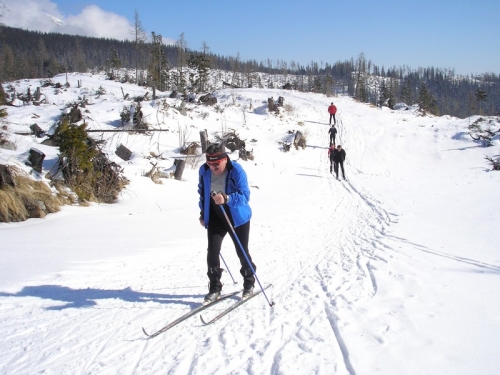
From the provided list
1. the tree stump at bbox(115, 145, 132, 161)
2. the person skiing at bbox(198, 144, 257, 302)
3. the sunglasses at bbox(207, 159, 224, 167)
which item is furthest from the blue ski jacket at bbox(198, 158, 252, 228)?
the tree stump at bbox(115, 145, 132, 161)

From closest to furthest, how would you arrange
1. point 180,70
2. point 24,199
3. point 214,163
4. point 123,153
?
point 214,163 → point 24,199 → point 123,153 → point 180,70

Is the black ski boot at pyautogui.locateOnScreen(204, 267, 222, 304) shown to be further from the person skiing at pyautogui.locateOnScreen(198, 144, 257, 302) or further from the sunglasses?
the sunglasses

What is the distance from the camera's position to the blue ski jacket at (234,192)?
14.2ft

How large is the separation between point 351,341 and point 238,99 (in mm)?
33756

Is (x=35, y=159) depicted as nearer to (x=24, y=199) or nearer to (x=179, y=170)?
(x=24, y=199)

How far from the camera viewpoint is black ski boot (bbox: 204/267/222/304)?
4.59 m

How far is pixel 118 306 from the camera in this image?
15.0ft

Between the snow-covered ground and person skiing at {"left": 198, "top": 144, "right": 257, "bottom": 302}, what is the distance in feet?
2.22

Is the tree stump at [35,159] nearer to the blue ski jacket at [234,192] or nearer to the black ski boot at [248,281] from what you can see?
the blue ski jacket at [234,192]

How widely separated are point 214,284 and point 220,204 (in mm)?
1241

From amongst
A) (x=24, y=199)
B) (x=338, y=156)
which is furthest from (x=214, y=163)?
(x=338, y=156)

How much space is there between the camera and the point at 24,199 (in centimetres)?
789

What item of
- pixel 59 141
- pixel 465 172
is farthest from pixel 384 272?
pixel 465 172

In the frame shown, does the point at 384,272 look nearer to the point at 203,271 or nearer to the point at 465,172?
the point at 203,271
